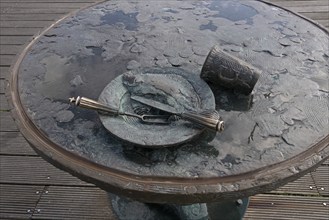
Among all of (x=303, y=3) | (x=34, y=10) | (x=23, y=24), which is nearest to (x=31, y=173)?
(x=23, y=24)

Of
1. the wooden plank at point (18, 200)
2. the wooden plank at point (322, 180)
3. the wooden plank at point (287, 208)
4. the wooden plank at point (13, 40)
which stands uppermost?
the wooden plank at point (13, 40)

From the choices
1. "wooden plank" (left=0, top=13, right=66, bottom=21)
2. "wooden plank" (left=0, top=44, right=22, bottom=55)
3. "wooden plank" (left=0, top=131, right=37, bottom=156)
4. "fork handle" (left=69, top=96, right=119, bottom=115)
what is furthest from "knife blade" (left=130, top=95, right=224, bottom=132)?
"wooden plank" (left=0, top=13, right=66, bottom=21)

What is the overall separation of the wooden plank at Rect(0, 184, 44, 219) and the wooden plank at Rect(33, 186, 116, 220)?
1.4 inches

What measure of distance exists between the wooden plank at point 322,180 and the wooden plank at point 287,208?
0.15 ft

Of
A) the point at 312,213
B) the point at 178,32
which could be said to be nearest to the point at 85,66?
the point at 178,32

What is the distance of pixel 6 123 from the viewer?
2170 millimetres

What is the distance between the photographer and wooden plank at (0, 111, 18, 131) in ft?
7.01

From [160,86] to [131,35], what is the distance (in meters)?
0.37

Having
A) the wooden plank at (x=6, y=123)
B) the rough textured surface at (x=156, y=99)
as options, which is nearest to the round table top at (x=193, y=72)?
the rough textured surface at (x=156, y=99)

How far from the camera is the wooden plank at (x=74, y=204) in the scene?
1686 millimetres

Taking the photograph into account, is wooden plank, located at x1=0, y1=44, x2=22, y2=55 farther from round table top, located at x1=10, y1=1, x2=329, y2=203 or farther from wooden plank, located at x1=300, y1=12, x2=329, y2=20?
wooden plank, located at x1=300, y1=12, x2=329, y2=20

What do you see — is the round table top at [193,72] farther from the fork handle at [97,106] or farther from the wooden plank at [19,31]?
the wooden plank at [19,31]

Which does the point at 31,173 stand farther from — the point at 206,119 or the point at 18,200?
the point at 206,119

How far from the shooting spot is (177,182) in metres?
0.84
